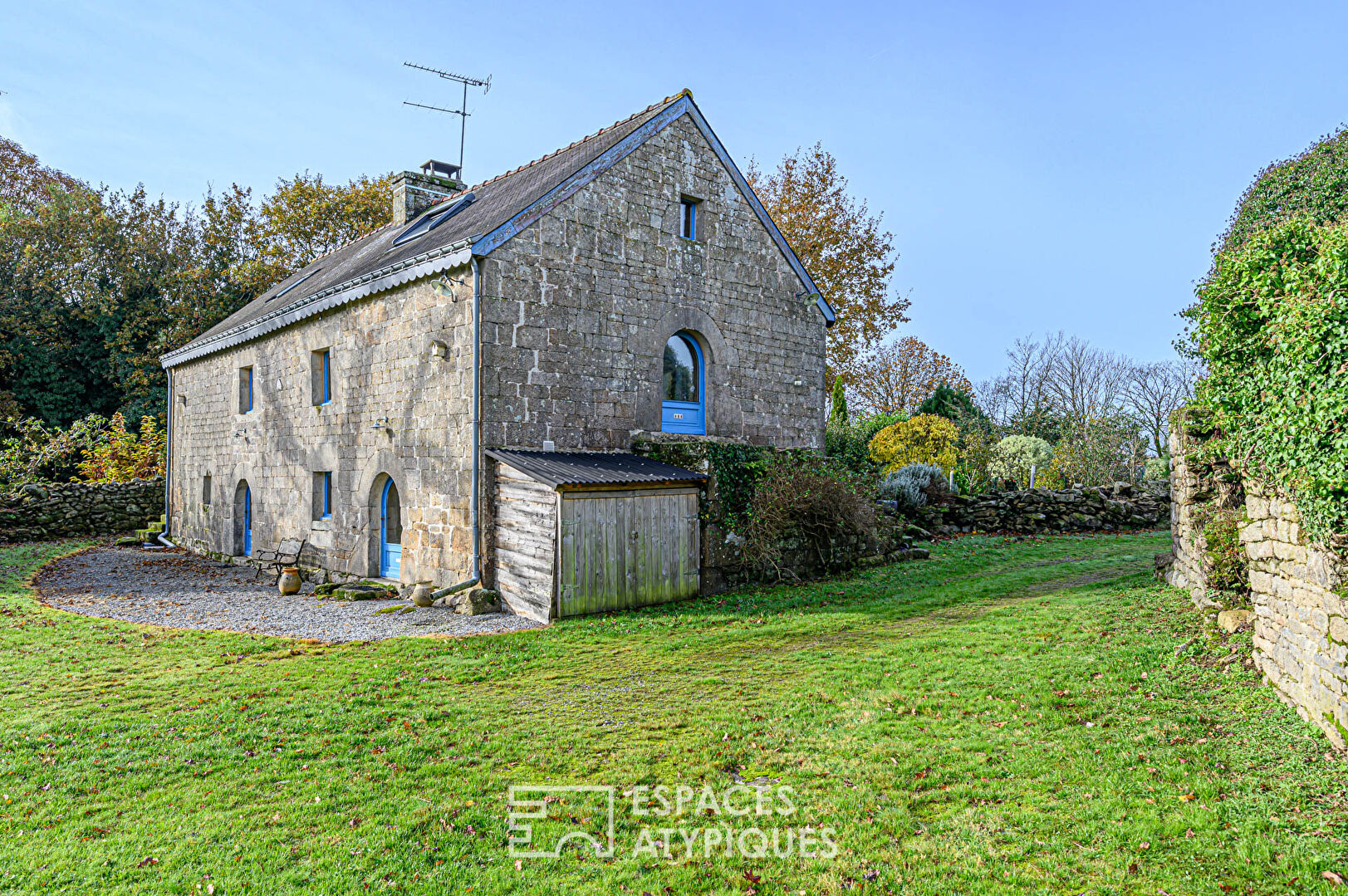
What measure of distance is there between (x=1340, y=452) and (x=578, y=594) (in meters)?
8.27

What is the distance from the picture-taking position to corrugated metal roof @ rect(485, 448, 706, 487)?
10688mm

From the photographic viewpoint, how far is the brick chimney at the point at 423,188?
19.2m

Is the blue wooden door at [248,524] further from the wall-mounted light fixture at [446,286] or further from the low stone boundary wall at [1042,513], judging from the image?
the low stone boundary wall at [1042,513]

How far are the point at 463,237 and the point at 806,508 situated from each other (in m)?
7.03

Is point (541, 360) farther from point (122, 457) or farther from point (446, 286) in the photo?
point (122, 457)

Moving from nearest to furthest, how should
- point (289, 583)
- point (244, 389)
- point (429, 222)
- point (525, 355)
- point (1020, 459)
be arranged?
1. point (525, 355)
2. point (289, 583)
3. point (429, 222)
4. point (244, 389)
5. point (1020, 459)

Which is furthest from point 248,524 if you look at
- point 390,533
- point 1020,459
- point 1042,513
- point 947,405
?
point 947,405

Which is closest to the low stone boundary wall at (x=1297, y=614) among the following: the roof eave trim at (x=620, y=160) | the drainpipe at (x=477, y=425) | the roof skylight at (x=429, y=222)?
the drainpipe at (x=477, y=425)

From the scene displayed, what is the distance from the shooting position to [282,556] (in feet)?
50.9

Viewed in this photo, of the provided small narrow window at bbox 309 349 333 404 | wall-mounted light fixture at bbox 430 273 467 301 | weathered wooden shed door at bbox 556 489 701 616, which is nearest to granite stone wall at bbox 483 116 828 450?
wall-mounted light fixture at bbox 430 273 467 301

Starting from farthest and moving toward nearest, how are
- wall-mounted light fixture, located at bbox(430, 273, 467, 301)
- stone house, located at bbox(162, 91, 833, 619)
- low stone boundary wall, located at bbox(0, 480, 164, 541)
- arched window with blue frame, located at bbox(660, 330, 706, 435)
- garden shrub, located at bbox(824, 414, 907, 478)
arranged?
garden shrub, located at bbox(824, 414, 907, 478) < low stone boundary wall, located at bbox(0, 480, 164, 541) < arched window with blue frame, located at bbox(660, 330, 706, 435) < wall-mounted light fixture, located at bbox(430, 273, 467, 301) < stone house, located at bbox(162, 91, 833, 619)

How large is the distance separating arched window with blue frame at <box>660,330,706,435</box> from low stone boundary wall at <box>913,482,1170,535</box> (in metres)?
7.37

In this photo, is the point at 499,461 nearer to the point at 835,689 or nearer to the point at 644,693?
the point at 644,693

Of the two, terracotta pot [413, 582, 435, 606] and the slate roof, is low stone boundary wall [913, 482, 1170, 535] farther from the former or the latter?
terracotta pot [413, 582, 435, 606]
